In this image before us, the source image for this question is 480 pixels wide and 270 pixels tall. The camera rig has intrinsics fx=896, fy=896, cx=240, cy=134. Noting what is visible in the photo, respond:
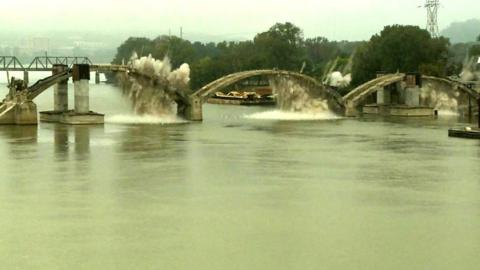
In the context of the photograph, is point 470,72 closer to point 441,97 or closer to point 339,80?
point 339,80

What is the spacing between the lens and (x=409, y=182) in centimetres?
3412

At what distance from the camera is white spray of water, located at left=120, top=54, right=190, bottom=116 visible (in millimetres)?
73250

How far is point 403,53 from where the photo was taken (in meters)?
104

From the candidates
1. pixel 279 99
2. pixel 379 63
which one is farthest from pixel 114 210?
pixel 379 63

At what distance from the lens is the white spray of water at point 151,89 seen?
73.2m

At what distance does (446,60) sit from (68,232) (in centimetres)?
9020

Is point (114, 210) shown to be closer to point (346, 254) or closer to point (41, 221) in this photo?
point (41, 221)

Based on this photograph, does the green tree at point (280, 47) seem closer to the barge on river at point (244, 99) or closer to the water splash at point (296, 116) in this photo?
the barge on river at point (244, 99)

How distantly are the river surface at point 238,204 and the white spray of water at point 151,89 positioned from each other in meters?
19.8

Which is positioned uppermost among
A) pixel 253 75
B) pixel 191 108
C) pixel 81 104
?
pixel 253 75

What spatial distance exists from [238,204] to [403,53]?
79.0 meters

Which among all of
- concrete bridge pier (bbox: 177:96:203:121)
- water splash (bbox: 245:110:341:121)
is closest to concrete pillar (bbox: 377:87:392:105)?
water splash (bbox: 245:110:341:121)

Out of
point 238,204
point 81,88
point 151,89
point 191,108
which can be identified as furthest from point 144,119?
point 238,204

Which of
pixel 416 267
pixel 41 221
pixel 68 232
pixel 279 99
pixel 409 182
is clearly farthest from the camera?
pixel 279 99
